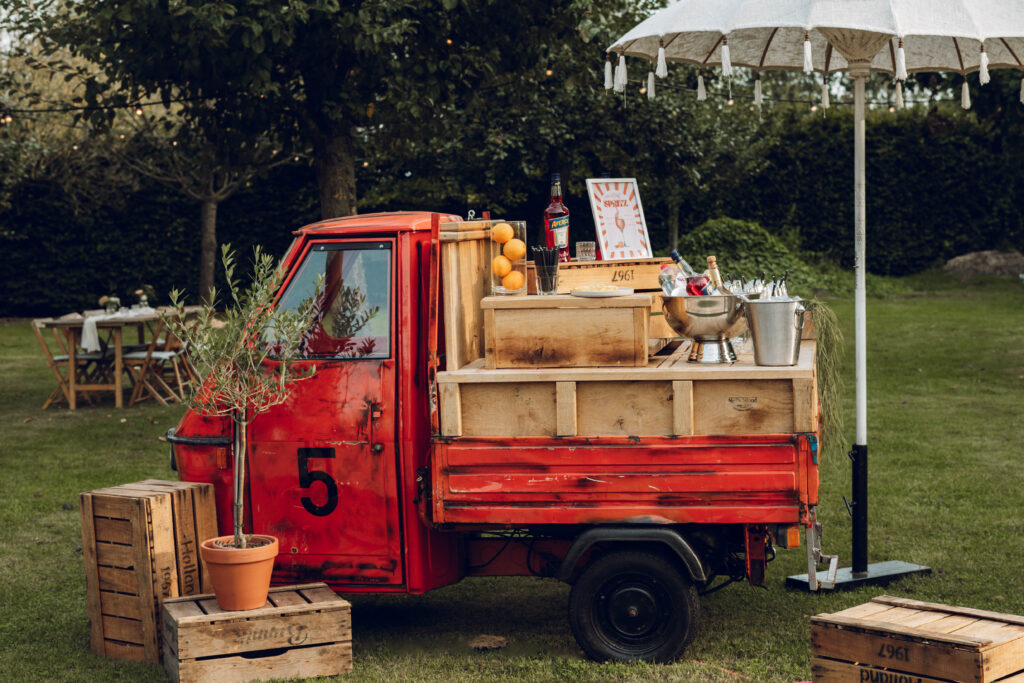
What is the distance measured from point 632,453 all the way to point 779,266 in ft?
54.7

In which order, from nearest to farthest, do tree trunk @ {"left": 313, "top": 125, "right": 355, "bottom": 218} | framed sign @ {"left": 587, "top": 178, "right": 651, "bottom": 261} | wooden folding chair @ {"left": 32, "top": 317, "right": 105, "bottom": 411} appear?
1. framed sign @ {"left": 587, "top": 178, "right": 651, "bottom": 261}
2. tree trunk @ {"left": 313, "top": 125, "right": 355, "bottom": 218}
3. wooden folding chair @ {"left": 32, "top": 317, "right": 105, "bottom": 411}

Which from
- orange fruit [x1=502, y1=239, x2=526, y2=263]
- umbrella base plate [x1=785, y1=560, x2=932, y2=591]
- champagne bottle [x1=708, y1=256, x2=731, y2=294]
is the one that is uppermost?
orange fruit [x1=502, y1=239, x2=526, y2=263]

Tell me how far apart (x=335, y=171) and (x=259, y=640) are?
6.28 metres

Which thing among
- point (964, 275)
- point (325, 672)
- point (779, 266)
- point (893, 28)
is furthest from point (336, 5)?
point (964, 275)

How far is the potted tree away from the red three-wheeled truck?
0.14 metres

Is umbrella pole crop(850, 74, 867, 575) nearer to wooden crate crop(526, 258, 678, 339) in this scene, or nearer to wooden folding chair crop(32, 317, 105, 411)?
wooden crate crop(526, 258, 678, 339)

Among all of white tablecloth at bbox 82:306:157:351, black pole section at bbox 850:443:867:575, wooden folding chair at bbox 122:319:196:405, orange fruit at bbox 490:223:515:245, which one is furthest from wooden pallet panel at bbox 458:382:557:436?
white tablecloth at bbox 82:306:157:351

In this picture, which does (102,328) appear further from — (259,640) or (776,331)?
(776,331)

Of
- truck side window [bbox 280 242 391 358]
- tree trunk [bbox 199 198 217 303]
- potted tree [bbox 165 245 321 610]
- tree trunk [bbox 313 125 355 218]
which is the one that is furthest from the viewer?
tree trunk [bbox 199 198 217 303]

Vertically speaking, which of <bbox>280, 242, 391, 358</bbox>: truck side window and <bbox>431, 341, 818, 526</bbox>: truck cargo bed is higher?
<bbox>280, 242, 391, 358</bbox>: truck side window

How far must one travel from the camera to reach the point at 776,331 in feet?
→ 14.0

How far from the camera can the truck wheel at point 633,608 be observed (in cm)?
439

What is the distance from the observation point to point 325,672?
14.3ft

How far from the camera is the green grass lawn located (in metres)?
4.55
